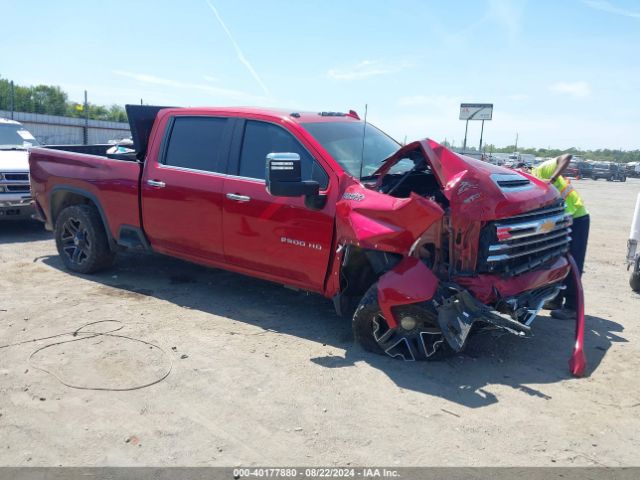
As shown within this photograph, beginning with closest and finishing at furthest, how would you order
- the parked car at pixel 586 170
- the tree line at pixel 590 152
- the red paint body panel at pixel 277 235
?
the red paint body panel at pixel 277 235, the parked car at pixel 586 170, the tree line at pixel 590 152

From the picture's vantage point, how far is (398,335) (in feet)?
14.2

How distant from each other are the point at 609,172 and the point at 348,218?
45363 millimetres

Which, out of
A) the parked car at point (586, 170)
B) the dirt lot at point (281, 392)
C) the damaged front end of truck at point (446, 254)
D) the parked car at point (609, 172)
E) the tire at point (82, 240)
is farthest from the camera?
the parked car at point (586, 170)

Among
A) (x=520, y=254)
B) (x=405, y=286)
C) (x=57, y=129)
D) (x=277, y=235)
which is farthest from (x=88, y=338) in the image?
(x=57, y=129)

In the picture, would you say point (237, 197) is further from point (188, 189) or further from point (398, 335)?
point (398, 335)

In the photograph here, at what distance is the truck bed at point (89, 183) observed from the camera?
6.03 metres

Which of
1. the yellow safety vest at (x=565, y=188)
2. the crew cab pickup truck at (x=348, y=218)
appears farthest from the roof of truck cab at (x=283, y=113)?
the yellow safety vest at (x=565, y=188)

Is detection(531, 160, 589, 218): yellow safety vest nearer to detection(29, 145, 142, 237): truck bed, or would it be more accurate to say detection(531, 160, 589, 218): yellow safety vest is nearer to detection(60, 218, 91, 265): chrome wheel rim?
detection(29, 145, 142, 237): truck bed

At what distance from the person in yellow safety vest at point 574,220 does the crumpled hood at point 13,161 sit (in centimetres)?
761

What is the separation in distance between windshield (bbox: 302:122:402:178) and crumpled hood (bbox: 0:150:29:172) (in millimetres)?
5839

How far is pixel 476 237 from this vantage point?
4.04m

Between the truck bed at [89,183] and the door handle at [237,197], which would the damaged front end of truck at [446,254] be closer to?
the door handle at [237,197]

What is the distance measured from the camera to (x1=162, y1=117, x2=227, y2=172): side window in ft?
18.0

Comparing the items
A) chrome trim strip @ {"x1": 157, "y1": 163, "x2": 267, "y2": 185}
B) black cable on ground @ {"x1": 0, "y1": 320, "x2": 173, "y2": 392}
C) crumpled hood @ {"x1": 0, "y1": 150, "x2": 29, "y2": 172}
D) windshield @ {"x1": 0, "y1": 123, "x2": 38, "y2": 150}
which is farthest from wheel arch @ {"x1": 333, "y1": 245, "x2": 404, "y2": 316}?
windshield @ {"x1": 0, "y1": 123, "x2": 38, "y2": 150}
